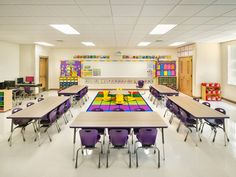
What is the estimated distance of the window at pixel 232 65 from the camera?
828 centimetres

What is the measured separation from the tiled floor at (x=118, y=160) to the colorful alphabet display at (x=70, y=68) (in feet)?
26.5

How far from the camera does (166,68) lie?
12.0m

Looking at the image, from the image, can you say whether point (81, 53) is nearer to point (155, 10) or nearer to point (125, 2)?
point (155, 10)

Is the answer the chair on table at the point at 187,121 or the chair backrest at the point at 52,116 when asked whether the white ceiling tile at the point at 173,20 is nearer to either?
the chair on table at the point at 187,121

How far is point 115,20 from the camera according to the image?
14.9 feet

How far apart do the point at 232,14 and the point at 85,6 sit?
335cm

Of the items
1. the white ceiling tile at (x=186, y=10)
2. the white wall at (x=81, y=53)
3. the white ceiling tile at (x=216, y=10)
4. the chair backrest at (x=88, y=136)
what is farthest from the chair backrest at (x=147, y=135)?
the white wall at (x=81, y=53)

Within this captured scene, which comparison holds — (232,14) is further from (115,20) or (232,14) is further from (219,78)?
(219,78)

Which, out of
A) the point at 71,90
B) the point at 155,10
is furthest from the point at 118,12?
the point at 71,90

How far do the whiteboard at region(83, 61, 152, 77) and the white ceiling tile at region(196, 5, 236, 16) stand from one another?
26.8 ft

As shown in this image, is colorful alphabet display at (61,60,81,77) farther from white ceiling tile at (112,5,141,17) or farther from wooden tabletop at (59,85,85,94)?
white ceiling tile at (112,5,141,17)

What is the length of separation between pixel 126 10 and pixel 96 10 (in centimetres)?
64

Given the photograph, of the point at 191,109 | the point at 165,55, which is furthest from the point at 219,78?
the point at 191,109

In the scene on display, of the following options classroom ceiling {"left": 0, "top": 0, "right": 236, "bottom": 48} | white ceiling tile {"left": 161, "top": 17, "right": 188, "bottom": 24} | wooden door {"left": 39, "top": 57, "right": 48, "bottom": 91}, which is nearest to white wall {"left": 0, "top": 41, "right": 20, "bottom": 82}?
wooden door {"left": 39, "top": 57, "right": 48, "bottom": 91}
